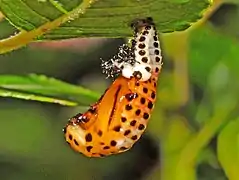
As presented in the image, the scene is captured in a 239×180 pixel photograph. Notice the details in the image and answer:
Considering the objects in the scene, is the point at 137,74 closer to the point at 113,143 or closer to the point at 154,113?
the point at 113,143

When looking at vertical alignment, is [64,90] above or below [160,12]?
below

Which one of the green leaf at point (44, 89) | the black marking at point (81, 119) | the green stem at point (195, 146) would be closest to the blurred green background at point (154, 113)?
the green stem at point (195, 146)

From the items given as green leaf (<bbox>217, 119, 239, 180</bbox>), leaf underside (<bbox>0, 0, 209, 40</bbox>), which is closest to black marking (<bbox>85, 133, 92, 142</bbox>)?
leaf underside (<bbox>0, 0, 209, 40</bbox>)

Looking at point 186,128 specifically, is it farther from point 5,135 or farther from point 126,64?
point 126,64

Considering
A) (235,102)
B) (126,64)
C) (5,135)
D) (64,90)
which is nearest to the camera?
(126,64)

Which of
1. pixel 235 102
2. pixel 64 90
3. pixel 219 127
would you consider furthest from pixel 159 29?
pixel 235 102

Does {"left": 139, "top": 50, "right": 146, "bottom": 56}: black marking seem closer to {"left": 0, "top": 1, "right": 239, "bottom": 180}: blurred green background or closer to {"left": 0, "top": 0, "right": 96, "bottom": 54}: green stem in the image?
{"left": 0, "top": 0, "right": 96, "bottom": 54}: green stem

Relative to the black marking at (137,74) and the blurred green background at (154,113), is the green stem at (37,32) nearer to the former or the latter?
the black marking at (137,74)
